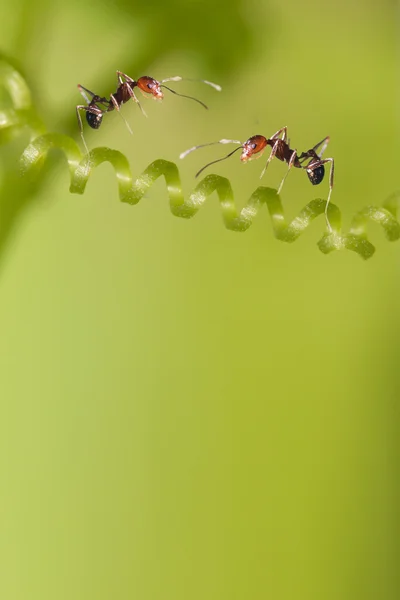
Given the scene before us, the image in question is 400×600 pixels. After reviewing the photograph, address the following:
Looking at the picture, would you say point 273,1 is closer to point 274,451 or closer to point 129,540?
point 274,451

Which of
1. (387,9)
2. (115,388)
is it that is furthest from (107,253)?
(387,9)

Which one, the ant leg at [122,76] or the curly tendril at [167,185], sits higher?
the ant leg at [122,76]

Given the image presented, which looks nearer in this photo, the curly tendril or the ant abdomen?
the curly tendril

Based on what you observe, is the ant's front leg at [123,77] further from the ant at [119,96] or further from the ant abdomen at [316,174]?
the ant abdomen at [316,174]

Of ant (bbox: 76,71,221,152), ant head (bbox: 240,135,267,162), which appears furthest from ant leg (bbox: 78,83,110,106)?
ant head (bbox: 240,135,267,162)

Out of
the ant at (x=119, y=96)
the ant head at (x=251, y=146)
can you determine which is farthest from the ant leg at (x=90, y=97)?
the ant head at (x=251, y=146)

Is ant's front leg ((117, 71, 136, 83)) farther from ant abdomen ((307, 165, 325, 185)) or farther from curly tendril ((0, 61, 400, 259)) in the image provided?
ant abdomen ((307, 165, 325, 185))
